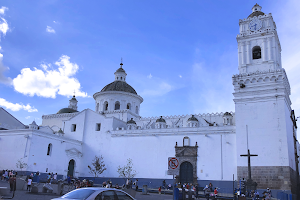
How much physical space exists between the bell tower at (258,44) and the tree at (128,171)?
15059 mm

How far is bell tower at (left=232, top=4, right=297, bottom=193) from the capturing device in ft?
78.5

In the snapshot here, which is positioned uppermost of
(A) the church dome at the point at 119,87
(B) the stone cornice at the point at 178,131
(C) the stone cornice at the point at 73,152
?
(A) the church dome at the point at 119,87

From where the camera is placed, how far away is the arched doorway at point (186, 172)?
28.2m

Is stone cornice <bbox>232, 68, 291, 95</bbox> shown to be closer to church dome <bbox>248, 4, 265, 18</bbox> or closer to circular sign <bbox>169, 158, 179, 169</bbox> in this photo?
church dome <bbox>248, 4, 265, 18</bbox>

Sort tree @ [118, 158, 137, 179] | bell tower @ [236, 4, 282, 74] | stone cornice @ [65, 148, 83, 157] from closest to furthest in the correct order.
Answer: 1. bell tower @ [236, 4, 282, 74]
2. tree @ [118, 158, 137, 179]
3. stone cornice @ [65, 148, 83, 157]

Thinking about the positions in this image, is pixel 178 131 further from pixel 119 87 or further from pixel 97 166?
pixel 119 87

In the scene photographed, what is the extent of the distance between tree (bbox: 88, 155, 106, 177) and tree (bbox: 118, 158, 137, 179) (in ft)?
7.44

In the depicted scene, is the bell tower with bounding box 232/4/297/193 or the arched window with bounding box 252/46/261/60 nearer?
the bell tower with bounding box 232/4/297/193

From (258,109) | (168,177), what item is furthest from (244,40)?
(168,177)

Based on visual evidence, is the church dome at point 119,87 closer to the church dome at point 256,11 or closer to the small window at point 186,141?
the small window at point 186,141

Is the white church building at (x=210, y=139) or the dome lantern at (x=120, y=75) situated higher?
the dome lantern at (x=120, y=75)

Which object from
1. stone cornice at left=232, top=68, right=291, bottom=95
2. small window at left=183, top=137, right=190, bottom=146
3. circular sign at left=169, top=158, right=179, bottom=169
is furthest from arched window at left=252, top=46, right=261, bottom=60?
circular sign at left=169, top=158, right=179, bottom=169

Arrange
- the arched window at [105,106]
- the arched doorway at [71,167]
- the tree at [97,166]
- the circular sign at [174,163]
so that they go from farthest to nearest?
the arched window at [105,106]
the arched doorway at [71,167]
the tree at [97,166]
the circular sign at [174,163]

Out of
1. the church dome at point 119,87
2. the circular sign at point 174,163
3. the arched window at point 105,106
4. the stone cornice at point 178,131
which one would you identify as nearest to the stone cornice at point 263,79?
the stone cornice at point 178,131
